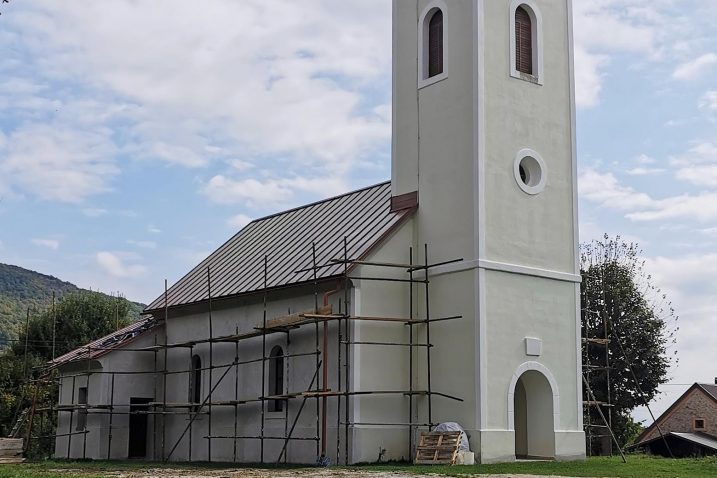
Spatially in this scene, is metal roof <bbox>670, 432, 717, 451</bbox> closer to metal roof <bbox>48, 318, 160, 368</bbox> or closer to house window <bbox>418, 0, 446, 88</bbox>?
house window <bbox>418, 0, 446, 88</bbox>

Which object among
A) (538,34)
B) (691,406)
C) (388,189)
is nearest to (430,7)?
(538,34)

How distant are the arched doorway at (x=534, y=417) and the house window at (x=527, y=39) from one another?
28.9ft

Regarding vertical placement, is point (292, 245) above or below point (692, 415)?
above

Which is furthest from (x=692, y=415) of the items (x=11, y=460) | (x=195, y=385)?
(x=11, y=460)

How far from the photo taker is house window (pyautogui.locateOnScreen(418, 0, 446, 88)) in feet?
101

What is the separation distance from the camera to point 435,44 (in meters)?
31.0

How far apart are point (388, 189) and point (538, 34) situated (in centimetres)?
673

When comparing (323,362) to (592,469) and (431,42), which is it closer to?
(592,469)

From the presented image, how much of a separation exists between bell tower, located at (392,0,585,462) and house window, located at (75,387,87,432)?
1501 centimetres

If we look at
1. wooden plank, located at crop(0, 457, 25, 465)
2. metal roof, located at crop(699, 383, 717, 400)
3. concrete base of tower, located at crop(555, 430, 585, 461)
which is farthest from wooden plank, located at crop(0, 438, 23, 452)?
metal roof, located at crop(699, 383, 717, 400)

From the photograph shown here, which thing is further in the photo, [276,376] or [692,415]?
[692,415]

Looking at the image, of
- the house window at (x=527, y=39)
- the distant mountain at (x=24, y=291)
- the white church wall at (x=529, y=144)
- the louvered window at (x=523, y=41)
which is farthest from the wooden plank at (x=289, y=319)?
the distant mountain at (x=24, y=291)

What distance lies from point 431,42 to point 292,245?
335 inches

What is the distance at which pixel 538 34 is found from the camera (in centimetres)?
3094
